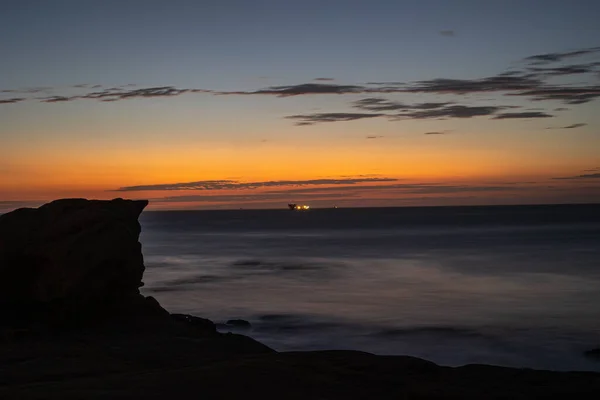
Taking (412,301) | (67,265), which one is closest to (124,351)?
(67,265)

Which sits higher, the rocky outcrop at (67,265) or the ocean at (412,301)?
the rocky outcrop at (67,265)

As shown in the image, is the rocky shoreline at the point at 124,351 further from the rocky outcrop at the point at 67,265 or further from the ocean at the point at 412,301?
the ocean at the point at 412,301

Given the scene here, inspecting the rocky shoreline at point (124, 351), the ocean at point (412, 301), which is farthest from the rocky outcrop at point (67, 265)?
the ocean at point (412, 301)

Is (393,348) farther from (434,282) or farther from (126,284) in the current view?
(434,282)

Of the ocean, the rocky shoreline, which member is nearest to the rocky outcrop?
the rocky shoreline

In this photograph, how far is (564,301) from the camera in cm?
2548

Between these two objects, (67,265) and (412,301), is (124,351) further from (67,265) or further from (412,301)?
(412,301)

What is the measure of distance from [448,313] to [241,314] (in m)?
7.34

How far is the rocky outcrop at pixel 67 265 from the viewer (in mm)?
12820

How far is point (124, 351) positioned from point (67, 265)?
3014 mm

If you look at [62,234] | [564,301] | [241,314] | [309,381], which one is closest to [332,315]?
[241,314]

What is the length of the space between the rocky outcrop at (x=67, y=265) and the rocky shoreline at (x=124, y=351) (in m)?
0.02

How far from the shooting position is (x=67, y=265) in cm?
1295

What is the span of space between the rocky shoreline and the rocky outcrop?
0.07 feet
